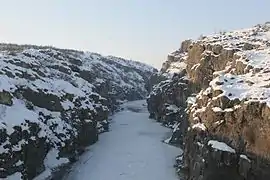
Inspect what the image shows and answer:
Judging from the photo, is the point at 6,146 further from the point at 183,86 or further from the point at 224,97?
the point at 183,86

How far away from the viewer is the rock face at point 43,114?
37469 mm

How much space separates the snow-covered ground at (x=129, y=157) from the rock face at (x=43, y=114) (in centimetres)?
219

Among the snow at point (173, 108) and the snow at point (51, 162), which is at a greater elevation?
the snow at point (173, 108)

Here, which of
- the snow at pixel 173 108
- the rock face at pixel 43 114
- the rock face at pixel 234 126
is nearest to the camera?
the rock face at pixel 234 126

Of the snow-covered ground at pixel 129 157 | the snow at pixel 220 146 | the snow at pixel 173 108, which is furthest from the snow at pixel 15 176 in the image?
the snow at pixel 173 108

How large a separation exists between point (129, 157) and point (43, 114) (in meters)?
10.7

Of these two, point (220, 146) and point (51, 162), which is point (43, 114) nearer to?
point (51, 162)

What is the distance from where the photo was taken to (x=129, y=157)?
4594cm

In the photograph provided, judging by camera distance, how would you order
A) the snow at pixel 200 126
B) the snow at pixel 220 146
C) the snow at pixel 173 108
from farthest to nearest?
the snow at pixel 173 108
the snow at pixel 200 126
the snow at pixel 220 146

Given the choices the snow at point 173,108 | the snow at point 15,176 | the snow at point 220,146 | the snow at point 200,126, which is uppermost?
the snow at point 173,108

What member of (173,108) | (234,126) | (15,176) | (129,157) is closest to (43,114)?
(129,157)

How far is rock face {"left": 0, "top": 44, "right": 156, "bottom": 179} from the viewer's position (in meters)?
37.5

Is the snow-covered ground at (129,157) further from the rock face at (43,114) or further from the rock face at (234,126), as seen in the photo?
the rock face at (234,126)

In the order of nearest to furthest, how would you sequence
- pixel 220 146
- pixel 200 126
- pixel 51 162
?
pixel 220 146
pixel 200 126
pixel 51 162
